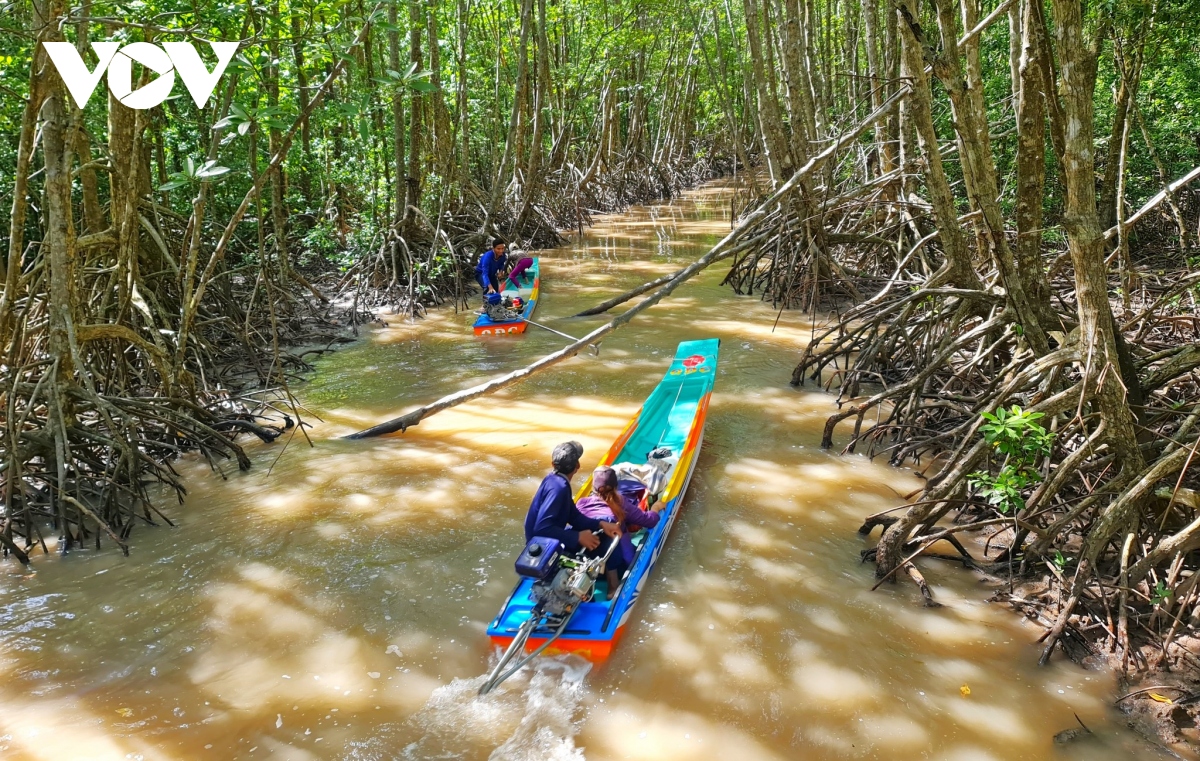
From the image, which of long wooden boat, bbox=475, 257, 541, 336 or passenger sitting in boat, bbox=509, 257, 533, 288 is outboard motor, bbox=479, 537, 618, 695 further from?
passenger sitting in boat, bbox=509, 257, 533, 288

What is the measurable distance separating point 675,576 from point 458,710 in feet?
5.04

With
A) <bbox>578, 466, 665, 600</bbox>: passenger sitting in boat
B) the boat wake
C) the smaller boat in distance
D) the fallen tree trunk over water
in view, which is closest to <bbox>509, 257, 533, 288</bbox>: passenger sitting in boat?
the smaller boat in distance

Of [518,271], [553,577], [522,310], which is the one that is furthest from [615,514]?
[518,271]

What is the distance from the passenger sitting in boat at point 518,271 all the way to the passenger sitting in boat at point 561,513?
764 cm

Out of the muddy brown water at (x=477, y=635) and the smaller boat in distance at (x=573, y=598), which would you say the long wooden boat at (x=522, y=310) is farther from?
the smaller boat in distance at (x=573, y=598)

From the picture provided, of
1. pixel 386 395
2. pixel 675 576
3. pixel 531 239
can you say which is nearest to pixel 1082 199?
pixel 675 576

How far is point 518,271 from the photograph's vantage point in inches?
464

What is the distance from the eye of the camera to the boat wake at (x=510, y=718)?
338cm

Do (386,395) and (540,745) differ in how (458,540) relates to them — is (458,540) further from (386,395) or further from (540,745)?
(386,395)

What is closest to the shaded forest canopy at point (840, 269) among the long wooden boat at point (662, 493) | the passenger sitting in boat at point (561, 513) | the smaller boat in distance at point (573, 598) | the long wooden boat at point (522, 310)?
the long wooden boat at point (522, 310)

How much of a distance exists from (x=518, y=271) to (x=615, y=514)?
7.78 metres

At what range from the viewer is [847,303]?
394 inches
